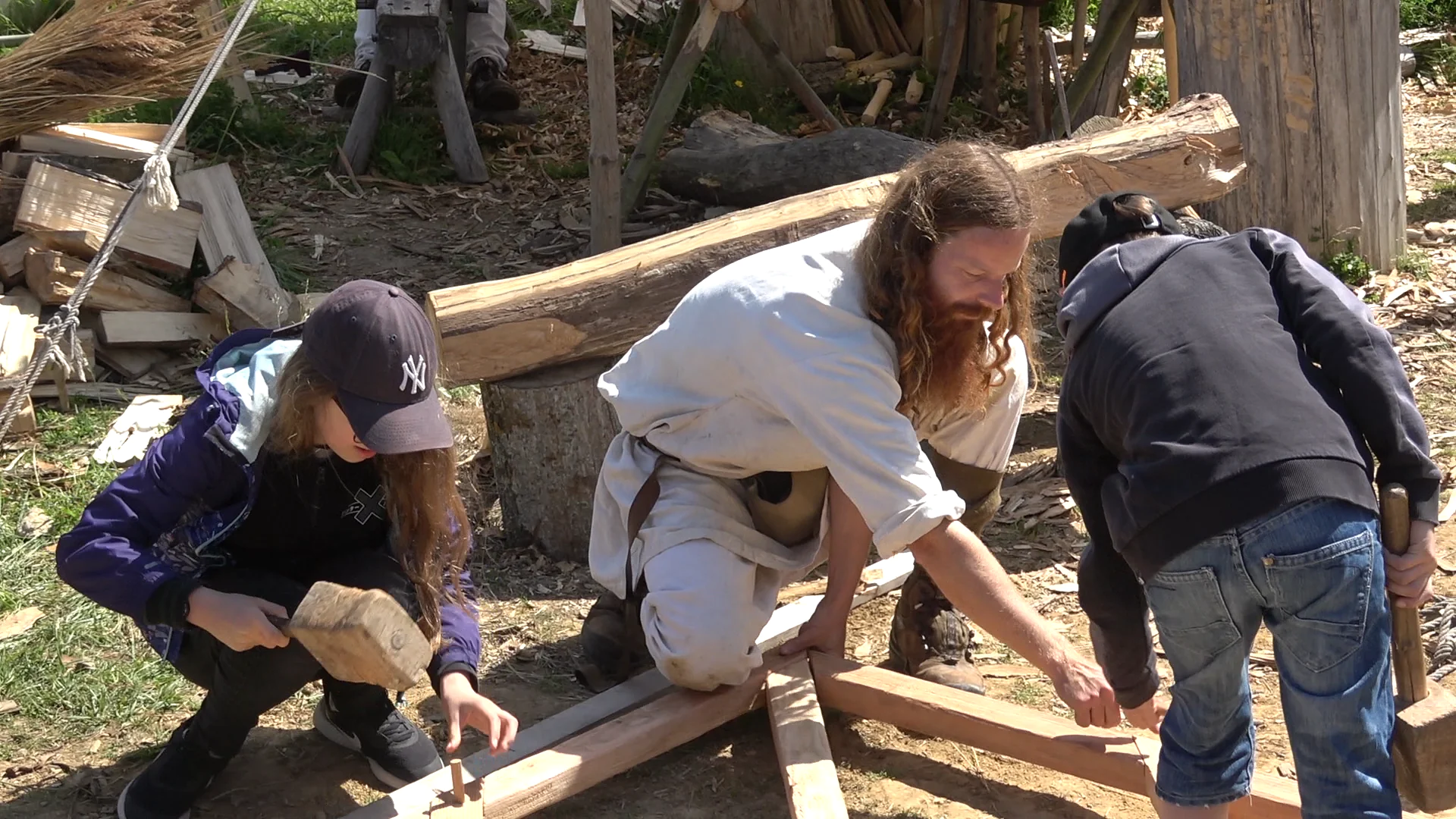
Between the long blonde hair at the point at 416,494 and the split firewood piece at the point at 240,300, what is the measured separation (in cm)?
297

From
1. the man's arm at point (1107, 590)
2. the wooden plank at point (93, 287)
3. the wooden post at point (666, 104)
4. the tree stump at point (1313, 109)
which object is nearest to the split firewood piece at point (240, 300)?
the wooden plank at point (93, 287)

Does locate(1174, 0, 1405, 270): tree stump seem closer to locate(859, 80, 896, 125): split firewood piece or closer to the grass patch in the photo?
locate(859, 80, 896, 125): split firewood piece

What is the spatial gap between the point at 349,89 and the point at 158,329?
10.1ft

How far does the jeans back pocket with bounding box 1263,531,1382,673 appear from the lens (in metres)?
2.11

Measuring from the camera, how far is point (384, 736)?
2.95 m

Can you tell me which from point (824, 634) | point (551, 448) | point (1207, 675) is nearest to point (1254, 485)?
point (1207, 675)

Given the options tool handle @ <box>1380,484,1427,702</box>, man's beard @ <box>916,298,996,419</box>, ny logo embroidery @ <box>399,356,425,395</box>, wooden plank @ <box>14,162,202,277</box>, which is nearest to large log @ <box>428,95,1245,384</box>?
man's beard @ <box>916,298,996,419</box>

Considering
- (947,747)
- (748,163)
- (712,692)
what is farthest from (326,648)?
(748,163)

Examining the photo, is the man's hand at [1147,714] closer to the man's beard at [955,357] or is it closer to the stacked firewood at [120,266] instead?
the man's beard at [955,357]

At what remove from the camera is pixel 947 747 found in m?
3.13

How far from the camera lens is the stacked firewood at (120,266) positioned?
5176 millimetres

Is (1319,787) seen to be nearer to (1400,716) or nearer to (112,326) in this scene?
(1400,716)

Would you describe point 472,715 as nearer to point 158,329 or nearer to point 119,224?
point 119,224

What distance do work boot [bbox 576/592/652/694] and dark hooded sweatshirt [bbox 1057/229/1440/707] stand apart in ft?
4.61
